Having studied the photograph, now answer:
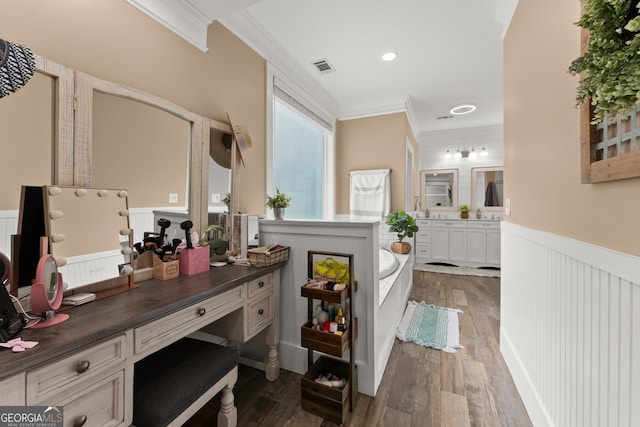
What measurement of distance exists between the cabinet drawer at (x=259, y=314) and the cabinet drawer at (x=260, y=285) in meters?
0.05

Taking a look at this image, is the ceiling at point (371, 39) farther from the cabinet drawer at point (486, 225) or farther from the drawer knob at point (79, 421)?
the cabinet drawer at point (486, 225)

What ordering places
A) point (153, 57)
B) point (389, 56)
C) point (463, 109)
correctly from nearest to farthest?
point (153, 57) < point (389, 56) < point (463, 109)

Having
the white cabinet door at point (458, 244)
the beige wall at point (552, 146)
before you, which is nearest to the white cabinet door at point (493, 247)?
the white cabinet door at point (458, 244)

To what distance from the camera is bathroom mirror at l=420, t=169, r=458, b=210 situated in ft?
18.2

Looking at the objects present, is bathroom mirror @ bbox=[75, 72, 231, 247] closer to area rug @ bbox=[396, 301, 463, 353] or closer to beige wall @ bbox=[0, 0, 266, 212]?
beige wall @ bbox=[0, 0, 266, 212]

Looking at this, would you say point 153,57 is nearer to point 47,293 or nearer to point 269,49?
point 269,49

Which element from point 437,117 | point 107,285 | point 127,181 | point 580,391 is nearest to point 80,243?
point 107,285

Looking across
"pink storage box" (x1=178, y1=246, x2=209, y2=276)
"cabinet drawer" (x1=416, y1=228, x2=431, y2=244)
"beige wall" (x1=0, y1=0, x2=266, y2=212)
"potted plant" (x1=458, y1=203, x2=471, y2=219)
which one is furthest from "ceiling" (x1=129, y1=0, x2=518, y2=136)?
"cabinet drawer" (x1=416, y1=228, x2=431, y2=244)

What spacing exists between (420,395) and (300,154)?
2.85 metres

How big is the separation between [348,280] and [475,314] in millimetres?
2135

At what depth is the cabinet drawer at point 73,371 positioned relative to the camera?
0.74 m

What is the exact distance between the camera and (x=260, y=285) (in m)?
1.70

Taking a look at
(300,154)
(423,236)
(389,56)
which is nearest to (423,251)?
(423,236)

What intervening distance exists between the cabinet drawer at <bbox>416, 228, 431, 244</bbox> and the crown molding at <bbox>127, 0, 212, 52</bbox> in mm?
4729
